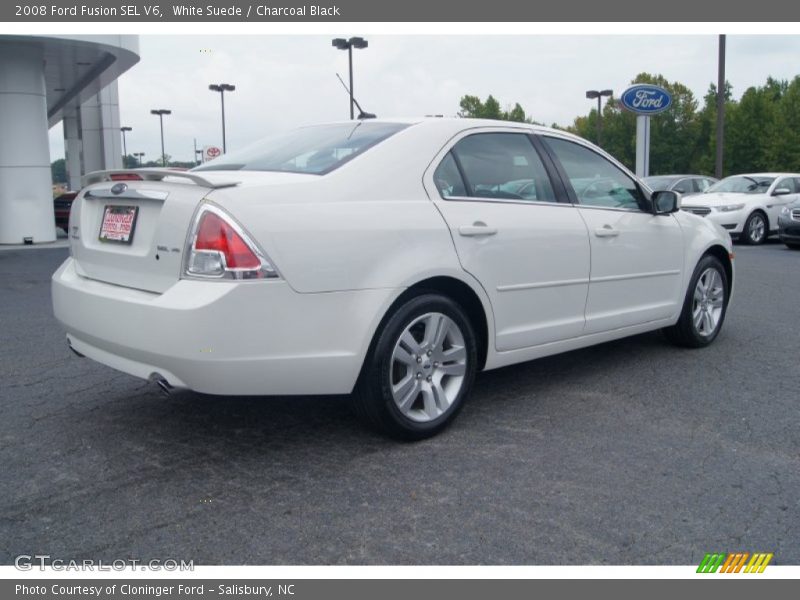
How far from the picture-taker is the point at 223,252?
3336mm

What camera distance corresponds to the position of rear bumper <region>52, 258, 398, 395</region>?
329 cm

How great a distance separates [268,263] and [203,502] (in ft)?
3.34

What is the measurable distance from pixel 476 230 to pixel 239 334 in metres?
1.43

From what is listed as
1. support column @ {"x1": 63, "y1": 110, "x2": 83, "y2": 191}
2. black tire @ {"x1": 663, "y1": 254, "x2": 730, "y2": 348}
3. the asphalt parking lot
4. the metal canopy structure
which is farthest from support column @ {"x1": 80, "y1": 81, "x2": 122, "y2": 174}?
black tire @ {"x1": 663, "y1": 254, "x2": 730, "y2": 348}

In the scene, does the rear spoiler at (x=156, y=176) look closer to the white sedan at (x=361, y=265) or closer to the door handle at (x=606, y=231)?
the white sedan at (x=361, y=265)

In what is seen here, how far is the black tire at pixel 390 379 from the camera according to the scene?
3.73 meters

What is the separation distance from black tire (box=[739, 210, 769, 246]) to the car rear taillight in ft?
49.4

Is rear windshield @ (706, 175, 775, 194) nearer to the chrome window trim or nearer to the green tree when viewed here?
the chrome window trim

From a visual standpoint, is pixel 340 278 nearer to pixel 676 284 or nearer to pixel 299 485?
pixel 299 485

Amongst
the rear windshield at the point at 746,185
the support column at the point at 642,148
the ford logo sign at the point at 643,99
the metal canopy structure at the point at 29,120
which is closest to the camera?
the support column at the point at 642,148

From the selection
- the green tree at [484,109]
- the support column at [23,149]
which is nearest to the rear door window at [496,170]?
the support column at [23,149]

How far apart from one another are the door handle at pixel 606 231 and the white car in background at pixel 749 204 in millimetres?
11874

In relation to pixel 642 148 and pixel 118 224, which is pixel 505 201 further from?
pixel 642 148

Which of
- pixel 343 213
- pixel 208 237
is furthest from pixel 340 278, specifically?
pixel 208 237
